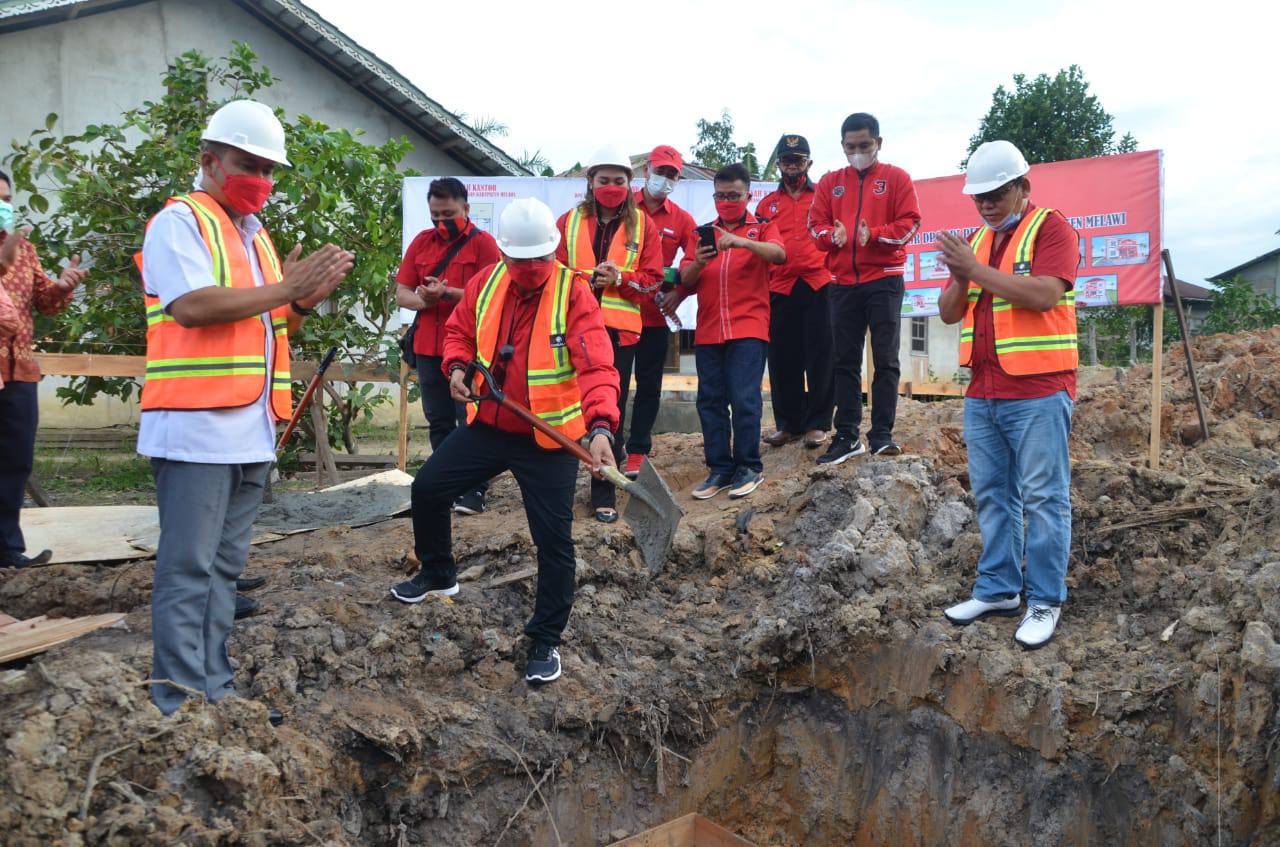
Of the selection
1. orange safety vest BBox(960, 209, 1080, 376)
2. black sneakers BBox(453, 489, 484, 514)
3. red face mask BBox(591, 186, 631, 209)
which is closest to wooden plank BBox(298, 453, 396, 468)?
black sneakers BBox(453, 489, 484, 514)

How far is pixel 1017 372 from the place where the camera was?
431cm

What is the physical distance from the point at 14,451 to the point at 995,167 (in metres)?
5.09

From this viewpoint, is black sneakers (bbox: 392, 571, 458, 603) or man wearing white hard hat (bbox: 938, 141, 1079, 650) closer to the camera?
man wearing white hard hat (bbox: 938, 141, 1079, 650)

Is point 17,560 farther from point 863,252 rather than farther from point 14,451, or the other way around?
point 863,252

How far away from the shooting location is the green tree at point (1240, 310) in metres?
18.3

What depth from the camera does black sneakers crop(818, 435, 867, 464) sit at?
6234mm

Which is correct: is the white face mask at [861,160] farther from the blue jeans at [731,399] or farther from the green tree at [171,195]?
the green tree at [171,195]

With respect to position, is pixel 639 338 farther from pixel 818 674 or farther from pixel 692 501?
pixel 818 674

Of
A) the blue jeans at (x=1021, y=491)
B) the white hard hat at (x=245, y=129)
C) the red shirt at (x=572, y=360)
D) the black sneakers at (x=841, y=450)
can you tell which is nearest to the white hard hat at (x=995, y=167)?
the blue jeans at (x=1021, y=491)

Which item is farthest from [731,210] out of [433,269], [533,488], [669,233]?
[533,488]

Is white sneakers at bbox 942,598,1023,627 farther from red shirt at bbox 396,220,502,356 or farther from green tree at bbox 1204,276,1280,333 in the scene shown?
green tree at bbox 1204,276,1280,333

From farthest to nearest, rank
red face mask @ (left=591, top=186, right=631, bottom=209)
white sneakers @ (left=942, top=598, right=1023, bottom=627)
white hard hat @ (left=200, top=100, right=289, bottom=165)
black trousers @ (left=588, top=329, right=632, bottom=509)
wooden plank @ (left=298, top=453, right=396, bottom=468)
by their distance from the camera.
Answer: wooden plank @ (left=298, top=453, right=396, bottom=468) → black trousers @ (left=588, top=329, right=632, bottom=509) → red face mask @ (left=591, top=186, right=631, bottom=209) → white sneakers @ (left=942, top=598, right=1023, bottom=627) → white hard hat @ (left=200, top=100, right=289, bottom=165)

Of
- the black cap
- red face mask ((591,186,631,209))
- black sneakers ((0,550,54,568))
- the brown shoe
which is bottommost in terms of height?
black sneakers ((0,550,54,568))

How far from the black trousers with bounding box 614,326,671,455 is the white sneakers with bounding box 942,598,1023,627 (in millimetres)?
2341
